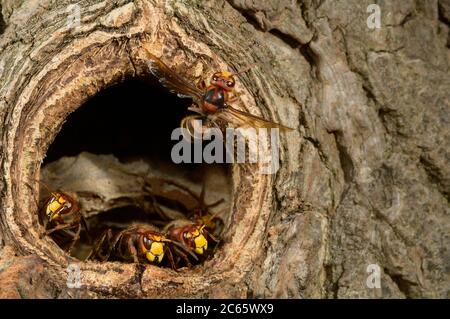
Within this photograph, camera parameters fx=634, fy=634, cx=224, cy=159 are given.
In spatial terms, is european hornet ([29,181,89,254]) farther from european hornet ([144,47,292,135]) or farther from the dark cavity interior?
european hornet ([144,47,292,135])

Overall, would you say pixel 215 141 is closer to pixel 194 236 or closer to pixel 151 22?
pixel 194 236

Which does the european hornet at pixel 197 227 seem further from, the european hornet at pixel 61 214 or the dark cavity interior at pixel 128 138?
the european hornet at pixel 61 214

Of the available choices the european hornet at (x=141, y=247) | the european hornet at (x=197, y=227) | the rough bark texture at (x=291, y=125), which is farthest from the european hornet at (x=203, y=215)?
the rough bark texture at (x=291, y=125)

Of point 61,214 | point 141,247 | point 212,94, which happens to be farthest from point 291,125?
point 61,214

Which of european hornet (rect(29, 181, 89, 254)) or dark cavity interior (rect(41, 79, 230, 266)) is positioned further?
dark cavity interior (rect(41, 79, 230, 266))

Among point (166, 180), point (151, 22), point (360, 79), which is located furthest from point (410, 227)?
point (166, 180)

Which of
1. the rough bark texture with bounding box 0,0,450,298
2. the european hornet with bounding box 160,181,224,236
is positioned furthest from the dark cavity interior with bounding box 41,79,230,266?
the rough bark texture with bounding box 0,0,450,298
